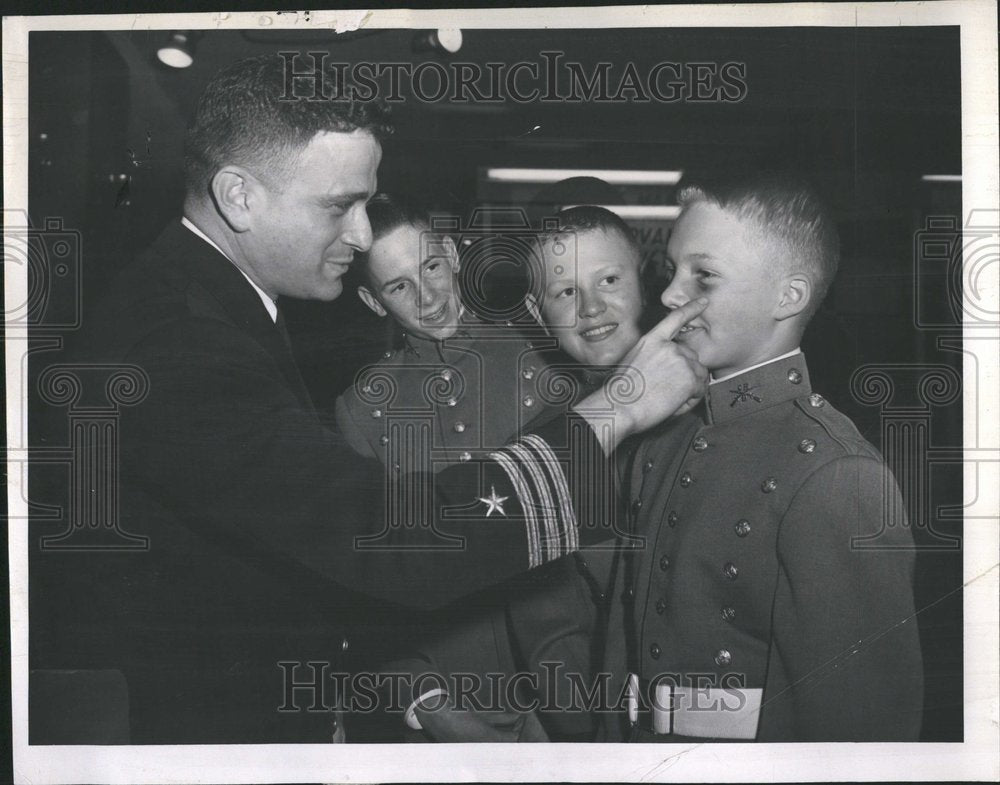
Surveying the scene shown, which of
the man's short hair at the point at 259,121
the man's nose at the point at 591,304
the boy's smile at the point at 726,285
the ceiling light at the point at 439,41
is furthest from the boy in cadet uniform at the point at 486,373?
the ceiling light at the point at 439,41

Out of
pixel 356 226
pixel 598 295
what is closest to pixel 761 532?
pixel 598 295

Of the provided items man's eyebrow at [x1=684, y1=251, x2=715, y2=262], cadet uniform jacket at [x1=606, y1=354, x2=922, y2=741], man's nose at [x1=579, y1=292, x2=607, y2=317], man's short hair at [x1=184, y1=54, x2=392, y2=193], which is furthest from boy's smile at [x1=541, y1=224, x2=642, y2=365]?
man's short hair at [x1=184, y1=54, x2=392, y2=193]

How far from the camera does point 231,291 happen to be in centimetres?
190

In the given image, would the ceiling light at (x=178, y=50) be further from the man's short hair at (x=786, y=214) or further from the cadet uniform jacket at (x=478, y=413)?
the man's short hair at (x=786, y=214)

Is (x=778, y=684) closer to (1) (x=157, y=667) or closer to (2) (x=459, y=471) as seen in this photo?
(2) (x=459, y=471)

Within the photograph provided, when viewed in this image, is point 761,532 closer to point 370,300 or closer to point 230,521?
point 370,300

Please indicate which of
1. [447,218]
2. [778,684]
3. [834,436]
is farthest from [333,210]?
[778,684]

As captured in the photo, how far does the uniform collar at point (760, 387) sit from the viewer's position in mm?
1885

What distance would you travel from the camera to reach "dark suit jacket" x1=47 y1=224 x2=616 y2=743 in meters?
1.90

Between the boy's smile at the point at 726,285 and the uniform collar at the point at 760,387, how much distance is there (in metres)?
0.02

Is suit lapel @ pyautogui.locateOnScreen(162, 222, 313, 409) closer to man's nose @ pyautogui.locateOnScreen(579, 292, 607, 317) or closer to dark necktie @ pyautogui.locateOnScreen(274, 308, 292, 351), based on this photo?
dark necktie @ pyautogui.locateOnScreen(274, 308, 292, 351)

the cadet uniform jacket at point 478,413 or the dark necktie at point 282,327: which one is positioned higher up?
the dark necktie at point 282,327

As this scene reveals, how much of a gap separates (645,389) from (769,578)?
0.47 metres

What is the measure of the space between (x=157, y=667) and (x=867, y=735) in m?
1.56
